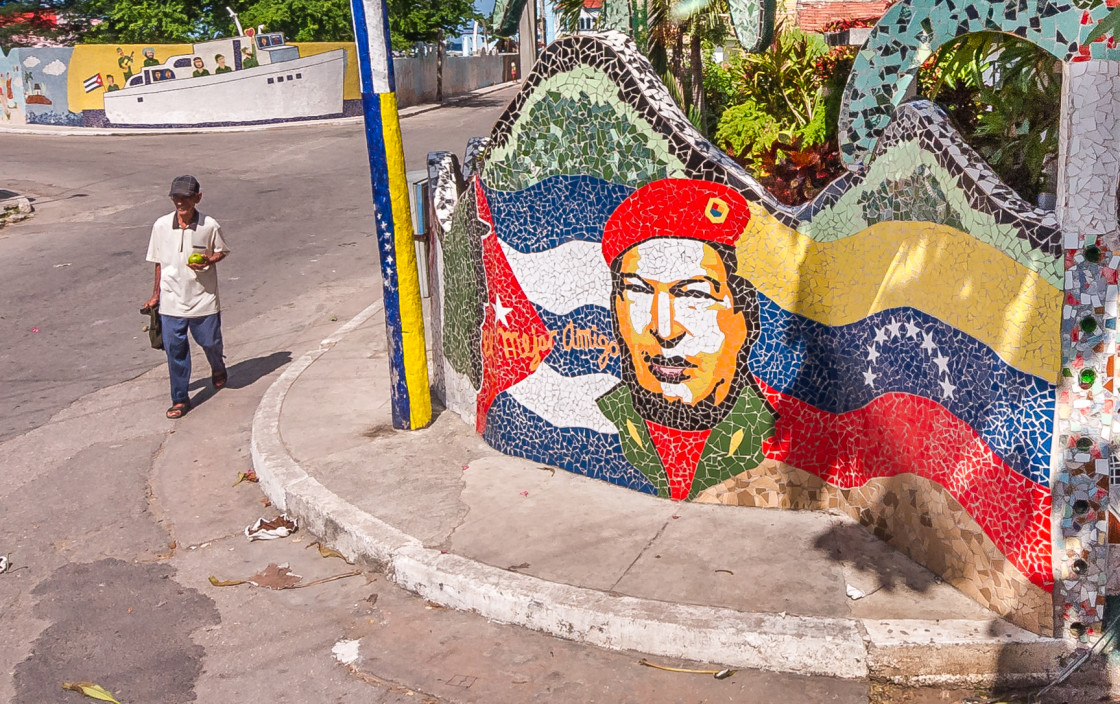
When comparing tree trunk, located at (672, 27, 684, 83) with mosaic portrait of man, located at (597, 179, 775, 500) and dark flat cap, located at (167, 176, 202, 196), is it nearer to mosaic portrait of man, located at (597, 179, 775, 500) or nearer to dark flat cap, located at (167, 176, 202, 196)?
mosaic portrait of man, located at (597, 179, 775, 500)

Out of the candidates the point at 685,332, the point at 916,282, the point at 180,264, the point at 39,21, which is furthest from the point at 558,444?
the point at 39,21

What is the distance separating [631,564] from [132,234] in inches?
497

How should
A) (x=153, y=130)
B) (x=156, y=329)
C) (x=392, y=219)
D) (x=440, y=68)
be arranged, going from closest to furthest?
(x=392, y=219)
(x=156, y=329)
(x=153, y=130)
(x=440, y=68)

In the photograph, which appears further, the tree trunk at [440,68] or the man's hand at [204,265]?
the tree trunk at [440,68]

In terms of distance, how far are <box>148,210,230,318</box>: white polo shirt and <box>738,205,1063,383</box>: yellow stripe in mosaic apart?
4.55 metres

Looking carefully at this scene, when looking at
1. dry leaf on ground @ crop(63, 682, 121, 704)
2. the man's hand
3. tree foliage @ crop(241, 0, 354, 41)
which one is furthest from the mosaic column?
tree foliage @ crop(241, 0, 354, 41)

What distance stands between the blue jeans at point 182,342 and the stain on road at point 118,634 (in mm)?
2560

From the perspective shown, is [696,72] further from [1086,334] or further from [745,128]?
[1086,334]

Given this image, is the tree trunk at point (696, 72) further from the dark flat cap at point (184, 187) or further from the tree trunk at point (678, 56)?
the dark flat cap at point (184, 187)

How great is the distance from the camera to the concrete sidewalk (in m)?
4.33

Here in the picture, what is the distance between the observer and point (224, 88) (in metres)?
30.6

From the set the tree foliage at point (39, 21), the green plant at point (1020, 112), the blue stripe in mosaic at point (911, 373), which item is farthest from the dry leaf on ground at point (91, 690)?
the tree foliage at point (39, 21)

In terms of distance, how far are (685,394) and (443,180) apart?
104 inches

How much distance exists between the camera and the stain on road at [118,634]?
4.61 meters
